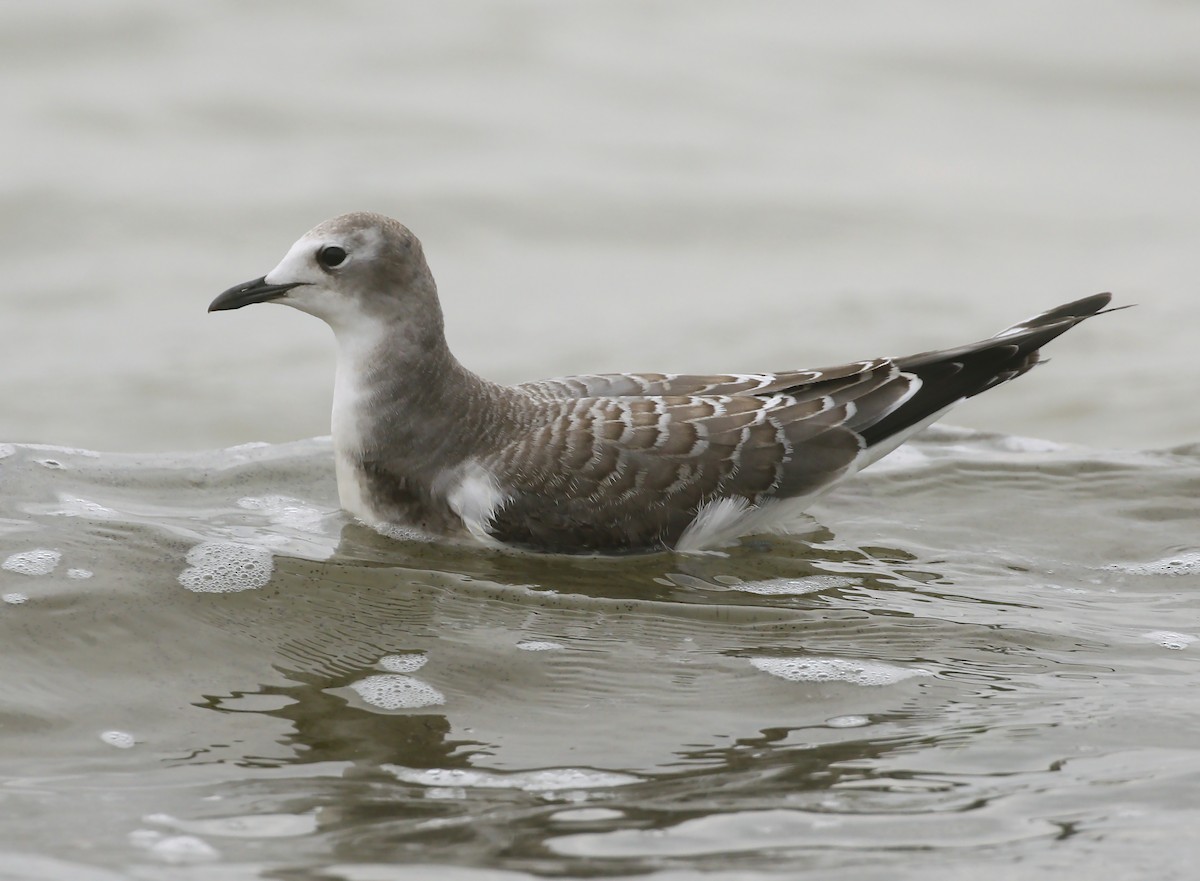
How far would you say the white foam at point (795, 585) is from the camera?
5.73 m

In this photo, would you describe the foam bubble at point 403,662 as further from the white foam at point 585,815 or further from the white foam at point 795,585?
the white foam at point 795,585

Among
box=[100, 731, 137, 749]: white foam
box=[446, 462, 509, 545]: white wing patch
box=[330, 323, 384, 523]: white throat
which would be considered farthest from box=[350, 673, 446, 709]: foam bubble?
box=[330, 323, 384, 523]: white throat

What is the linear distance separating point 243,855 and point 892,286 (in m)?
7.65

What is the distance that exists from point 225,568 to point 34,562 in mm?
596

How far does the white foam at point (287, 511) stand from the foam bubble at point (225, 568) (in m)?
0.52

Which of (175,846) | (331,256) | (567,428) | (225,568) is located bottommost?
(175,846)

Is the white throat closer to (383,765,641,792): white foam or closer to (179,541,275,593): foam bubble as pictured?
(179,541,275,593): foam bubble

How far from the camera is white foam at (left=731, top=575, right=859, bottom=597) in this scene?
226 inches

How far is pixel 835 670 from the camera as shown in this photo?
4.92m

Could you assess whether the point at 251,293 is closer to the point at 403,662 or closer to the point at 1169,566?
the point at 403,662

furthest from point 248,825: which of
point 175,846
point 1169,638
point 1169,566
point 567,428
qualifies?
point 1169,566

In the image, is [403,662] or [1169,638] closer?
[403,662]

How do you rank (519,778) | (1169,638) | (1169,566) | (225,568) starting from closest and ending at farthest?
(519,778) < (1169,638) < (225,568) < (1169,566)

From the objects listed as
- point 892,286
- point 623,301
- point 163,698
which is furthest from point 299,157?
point 163,698
